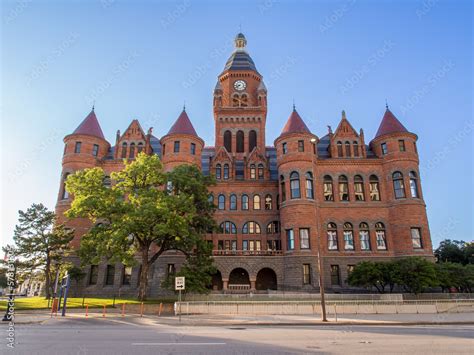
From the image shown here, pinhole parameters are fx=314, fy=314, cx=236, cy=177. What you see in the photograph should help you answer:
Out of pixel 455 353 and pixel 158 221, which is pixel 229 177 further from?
pixel 455 353

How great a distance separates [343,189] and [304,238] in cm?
839

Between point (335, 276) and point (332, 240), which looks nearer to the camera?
point (335, 276)

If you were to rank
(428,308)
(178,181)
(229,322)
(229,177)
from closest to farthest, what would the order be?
(229,322), (428,308), (178,181), (229,177)

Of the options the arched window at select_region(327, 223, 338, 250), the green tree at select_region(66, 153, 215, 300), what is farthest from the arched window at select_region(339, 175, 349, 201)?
the green tree at select_region(66, 153, 215, 300)

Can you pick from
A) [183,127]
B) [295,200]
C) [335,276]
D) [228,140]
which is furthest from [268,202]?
[183,127]

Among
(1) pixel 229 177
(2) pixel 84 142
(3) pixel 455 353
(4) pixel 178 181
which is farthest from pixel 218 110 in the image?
(3) pixel 455 353

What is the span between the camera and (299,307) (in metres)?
22.6

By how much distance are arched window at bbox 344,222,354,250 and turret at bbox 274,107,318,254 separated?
14.0 feet

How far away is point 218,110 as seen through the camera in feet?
159

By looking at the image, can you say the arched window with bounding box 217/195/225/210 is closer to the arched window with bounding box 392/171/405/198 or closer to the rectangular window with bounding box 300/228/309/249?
the rectangular window with bounding box 300/228/309/249

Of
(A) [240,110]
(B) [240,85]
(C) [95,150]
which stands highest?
(B) [240,85]

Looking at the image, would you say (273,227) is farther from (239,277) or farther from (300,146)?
(300,146)

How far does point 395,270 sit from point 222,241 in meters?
19.3

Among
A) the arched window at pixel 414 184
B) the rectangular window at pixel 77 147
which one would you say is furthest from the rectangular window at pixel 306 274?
the rectangular window at pixel 77 147
